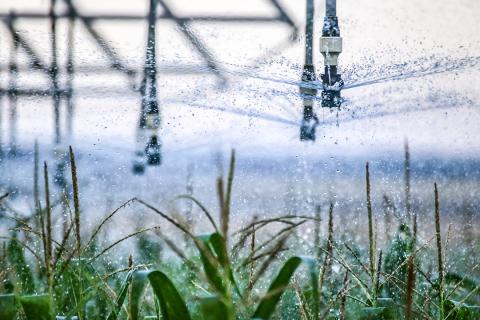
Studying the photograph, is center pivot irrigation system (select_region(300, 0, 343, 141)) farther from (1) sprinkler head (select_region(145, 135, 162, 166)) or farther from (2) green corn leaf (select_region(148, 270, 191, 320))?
(2) green corn leaf (select_region(148, 270, 191, 320))

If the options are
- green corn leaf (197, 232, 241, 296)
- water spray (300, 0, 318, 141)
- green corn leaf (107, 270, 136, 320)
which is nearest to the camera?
green corn leaf (197, 232, 241, 296)

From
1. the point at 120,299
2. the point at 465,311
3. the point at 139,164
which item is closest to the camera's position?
the point at 120,299

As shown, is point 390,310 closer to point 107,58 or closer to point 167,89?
point 167,89

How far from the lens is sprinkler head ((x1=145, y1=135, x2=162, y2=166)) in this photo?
98.7 inches

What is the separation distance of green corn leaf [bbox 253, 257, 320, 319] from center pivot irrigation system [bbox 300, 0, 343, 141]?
2016mm

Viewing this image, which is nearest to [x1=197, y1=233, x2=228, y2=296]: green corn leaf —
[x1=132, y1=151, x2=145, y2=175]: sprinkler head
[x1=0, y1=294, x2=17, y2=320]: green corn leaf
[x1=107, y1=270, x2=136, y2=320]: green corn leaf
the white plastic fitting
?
[x1=107, y1=270, x2=136, y2=320]: green corn leaf

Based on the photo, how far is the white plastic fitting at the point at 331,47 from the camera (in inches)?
109

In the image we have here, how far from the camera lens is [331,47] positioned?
277 cm

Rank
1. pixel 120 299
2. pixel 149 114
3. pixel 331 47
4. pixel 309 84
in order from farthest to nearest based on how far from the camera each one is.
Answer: pixel 309 84, pixel 331 47, pixel 149 114, pixel 120 299

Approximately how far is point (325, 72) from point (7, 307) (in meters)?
2.28

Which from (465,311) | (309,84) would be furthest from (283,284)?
(309,84)

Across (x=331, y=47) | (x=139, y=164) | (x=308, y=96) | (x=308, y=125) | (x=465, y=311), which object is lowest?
(x=465, y=311)

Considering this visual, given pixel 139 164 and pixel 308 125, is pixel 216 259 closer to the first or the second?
pixel 139 164

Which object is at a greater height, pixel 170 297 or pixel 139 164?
pixel 139 164
